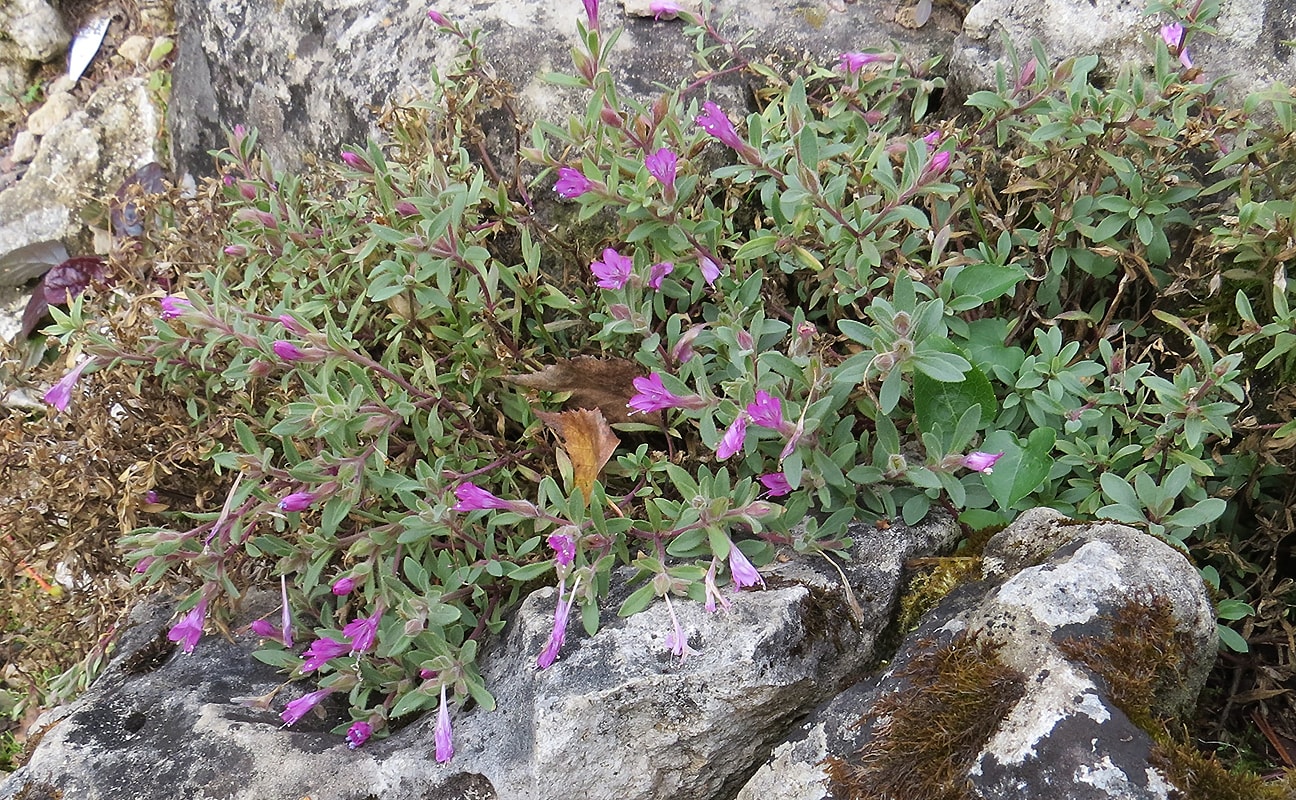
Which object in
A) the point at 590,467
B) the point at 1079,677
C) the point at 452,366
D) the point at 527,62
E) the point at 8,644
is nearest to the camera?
the point at 1079,677

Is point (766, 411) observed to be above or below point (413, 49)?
below

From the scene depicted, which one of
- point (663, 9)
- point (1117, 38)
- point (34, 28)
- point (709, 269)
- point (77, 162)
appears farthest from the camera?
point (34, 28)

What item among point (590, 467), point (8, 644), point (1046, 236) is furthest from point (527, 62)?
point (8, 644)

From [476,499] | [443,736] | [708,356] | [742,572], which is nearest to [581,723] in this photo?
[443,736]

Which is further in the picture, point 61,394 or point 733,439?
point 61,394

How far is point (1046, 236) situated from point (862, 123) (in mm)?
663

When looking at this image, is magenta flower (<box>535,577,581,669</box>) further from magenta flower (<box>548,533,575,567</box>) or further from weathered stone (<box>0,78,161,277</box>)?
weathered stone (<box>0,78,161,277</box>)

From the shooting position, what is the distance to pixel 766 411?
2.19 meters

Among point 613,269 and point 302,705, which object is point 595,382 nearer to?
point 613,269

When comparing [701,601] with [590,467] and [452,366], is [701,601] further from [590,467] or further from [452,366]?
[452,366]

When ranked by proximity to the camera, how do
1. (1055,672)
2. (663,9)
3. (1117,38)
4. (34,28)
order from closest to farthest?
(1055,672), (1117,38), (663,9), (34,28)

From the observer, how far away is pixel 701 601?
214 centimetres

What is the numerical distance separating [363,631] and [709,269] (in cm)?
131

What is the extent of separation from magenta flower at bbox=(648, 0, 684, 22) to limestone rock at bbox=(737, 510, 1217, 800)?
82.0 inches
